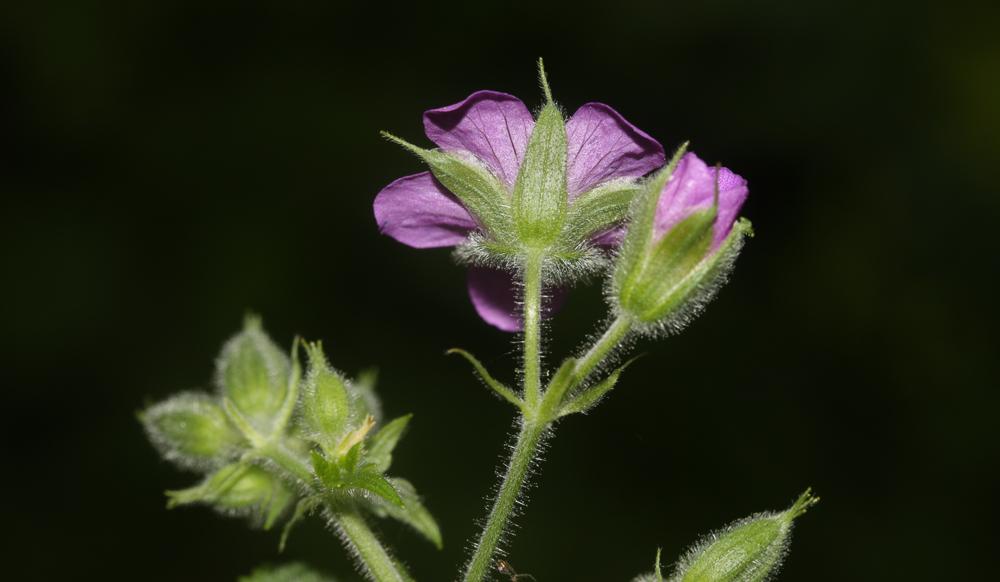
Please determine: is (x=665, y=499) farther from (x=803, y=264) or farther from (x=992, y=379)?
(x=992, y=379)

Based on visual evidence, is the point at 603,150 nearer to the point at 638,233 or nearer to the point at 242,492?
the point at 638,233

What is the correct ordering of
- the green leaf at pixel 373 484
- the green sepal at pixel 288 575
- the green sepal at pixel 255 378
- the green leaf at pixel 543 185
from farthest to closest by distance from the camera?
the green sepal at pixel 288 575, the green sepal at pixel 255 378, the green leaf at pixel 543 185, the green leaf at pixel 373 484

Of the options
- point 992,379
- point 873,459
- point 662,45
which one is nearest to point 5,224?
point 662,45

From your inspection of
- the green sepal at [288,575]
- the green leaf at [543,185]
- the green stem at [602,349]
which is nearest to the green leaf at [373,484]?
the green stem at [602,349]

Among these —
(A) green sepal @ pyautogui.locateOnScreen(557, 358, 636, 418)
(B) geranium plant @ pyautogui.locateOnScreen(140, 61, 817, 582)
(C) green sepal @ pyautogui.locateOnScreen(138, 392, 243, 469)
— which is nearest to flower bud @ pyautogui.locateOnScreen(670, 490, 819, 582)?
(B) geranium plant @ pyautogui.locateOnScreen(140, 61, 817, 582)

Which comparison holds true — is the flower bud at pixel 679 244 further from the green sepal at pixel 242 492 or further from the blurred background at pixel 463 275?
the blurred background at pixel 463 275

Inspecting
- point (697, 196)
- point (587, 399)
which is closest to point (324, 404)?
point (587, 399)

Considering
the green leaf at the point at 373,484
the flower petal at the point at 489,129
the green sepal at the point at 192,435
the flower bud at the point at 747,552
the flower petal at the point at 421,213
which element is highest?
the flower petal at the point at 489,129
